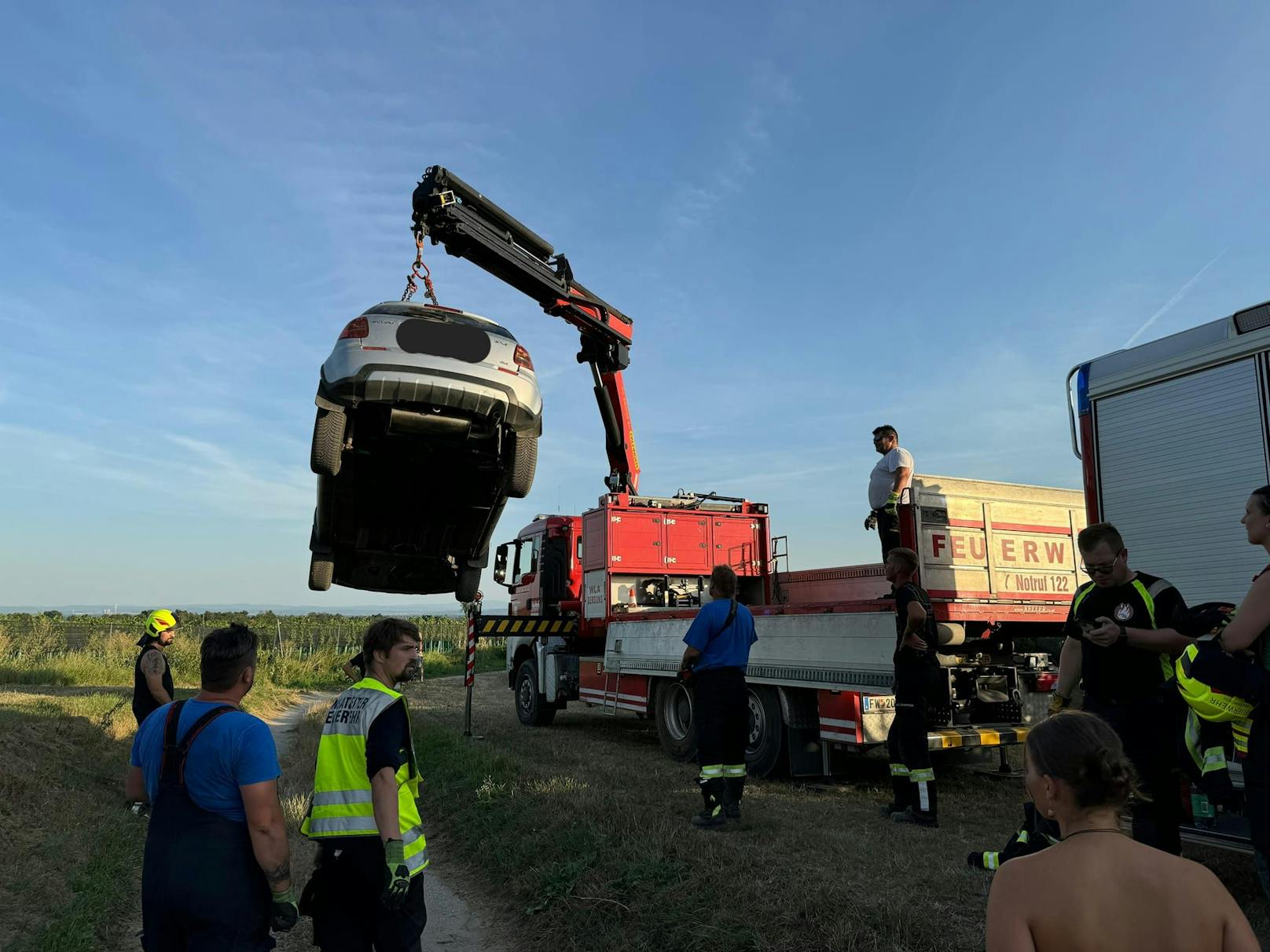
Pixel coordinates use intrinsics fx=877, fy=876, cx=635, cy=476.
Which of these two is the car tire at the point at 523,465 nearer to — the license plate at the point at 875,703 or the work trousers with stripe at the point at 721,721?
the work trousers with stripe at the point at 721,721

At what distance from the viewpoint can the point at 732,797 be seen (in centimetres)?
562

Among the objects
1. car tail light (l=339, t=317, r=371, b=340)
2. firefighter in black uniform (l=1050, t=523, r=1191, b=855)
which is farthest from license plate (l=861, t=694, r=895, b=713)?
car tail light (l=339, t=317, r=371, b=340)

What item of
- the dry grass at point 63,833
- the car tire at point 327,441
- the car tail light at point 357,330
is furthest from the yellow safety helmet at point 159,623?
the car tail light at point 357,330

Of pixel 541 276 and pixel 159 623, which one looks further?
pixel 541 276

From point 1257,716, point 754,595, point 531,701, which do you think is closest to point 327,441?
point 1257,716

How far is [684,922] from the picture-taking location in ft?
13.0

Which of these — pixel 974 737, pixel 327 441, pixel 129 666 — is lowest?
pixel 974 737

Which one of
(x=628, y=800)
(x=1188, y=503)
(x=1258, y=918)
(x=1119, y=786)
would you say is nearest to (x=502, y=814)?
(x=628, y=800)

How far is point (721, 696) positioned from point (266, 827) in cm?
353

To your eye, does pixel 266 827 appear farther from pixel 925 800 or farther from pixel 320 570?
pixel 320 570

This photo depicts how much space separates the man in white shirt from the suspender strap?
545 cm

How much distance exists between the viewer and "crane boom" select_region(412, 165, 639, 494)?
29.0ft

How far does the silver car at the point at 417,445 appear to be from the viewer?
6.26m

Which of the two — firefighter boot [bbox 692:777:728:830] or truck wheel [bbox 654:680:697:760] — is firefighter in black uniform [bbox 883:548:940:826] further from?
truck wheel [bbox 654:680:697:760]
